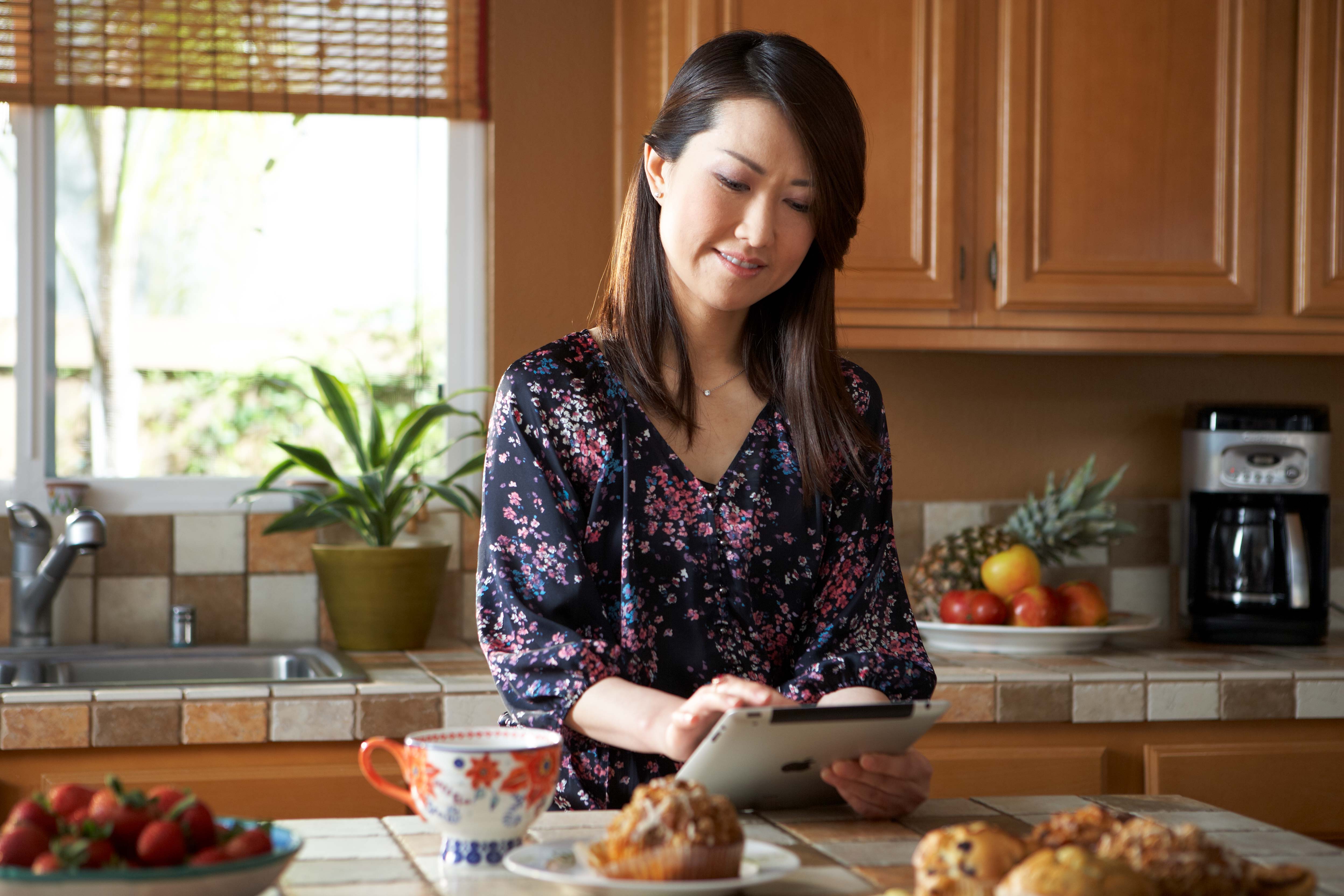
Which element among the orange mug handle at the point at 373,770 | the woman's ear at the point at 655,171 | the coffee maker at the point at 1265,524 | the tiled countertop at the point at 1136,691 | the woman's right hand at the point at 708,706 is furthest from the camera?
the coffee maker at the point at 1265,524

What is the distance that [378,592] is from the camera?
92.2 inches

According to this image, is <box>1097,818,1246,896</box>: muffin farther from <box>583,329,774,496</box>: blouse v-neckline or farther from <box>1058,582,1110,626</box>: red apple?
<box>1058,582,1110,626</box>: red apple

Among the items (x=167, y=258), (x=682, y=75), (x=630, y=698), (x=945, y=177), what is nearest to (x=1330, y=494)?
(x=945, y=177)

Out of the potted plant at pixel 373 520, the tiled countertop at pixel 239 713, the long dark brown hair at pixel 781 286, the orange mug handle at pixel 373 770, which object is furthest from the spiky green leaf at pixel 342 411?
the orange mug handle at pixel 373 770

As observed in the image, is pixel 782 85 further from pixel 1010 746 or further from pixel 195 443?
pixel 195 443

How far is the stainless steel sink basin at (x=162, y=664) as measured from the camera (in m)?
2.29

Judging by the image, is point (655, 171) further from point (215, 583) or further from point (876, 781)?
point (215, 583)

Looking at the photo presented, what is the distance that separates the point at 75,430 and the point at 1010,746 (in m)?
1.80

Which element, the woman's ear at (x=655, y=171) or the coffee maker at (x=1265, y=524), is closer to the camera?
the woman's ear at (x=655, y=171)

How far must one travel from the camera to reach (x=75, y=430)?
2.55 m

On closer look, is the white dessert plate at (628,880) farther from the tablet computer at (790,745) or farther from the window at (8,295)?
the window at (8,295)

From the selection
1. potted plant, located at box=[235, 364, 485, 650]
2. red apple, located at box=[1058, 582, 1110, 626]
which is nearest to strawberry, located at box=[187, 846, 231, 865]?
potted plant, located at box=[235, 364, 485, 650]

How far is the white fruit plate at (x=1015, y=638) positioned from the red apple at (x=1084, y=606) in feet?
0.04

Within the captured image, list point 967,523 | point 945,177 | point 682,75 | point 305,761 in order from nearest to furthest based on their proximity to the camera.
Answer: point 682,75, point 305,761, point 945,177, point 967,523
